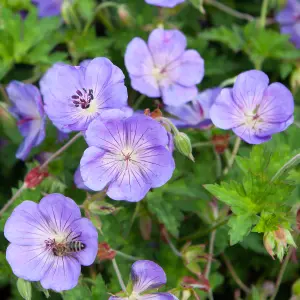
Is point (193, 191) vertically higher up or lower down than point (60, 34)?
lower down

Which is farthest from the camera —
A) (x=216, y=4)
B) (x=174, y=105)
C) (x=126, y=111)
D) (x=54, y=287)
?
(x=216, y=4)

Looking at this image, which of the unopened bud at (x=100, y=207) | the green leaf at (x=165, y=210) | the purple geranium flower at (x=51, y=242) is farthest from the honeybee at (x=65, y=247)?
the green leaf at (x=165, y=210)

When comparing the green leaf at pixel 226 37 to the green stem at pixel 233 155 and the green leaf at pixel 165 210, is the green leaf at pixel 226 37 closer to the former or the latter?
the green stem at pixel 233 155

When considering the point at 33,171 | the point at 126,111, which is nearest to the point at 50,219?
the point at 33,171

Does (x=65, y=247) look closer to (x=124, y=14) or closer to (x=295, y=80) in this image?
(x=124, y=14)

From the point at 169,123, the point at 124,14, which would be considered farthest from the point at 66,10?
the point at 169,123

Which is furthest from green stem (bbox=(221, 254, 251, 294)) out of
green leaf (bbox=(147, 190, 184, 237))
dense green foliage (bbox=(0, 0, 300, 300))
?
green leaf (bbox=(147, 190, 184, 237))

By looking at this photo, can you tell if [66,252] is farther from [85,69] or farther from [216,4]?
[216,4]

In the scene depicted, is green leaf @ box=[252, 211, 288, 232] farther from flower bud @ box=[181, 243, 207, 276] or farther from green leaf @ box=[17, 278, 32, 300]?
green leaf @ box=[17, 278, 32, 300]
